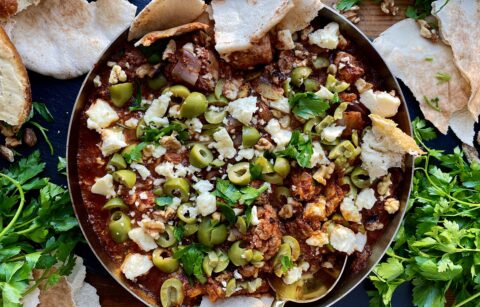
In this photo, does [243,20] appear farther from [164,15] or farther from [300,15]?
[164,15]

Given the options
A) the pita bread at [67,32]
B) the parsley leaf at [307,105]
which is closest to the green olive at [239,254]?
the parsley leaf at [307,105]

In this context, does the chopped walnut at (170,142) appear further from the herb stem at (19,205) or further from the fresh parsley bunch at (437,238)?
the fresh parsley bunch at (437,238)

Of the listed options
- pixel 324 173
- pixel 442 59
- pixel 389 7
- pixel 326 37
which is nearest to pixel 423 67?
pixel 442 59

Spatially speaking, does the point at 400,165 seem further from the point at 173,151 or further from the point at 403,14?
the point at 173,151

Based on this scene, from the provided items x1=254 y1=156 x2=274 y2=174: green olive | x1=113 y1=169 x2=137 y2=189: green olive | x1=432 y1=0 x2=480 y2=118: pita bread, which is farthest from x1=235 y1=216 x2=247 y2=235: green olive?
x1=432 y1=0 x2=480 y2=118: pita bread

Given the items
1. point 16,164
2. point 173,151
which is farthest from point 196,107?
point 16,164

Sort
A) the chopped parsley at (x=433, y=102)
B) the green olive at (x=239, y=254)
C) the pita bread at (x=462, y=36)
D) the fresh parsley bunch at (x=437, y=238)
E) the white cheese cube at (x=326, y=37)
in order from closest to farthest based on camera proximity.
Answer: the green olive at (x=239, y=254)
the white cheese cube at (x=326, y=37)
the fresh parsley bunch at (x=437, y=238)
the pita bread at (x=462, y=36)
the chopped parsley at (x=433, y=102)

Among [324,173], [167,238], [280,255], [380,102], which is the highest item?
[380,102]

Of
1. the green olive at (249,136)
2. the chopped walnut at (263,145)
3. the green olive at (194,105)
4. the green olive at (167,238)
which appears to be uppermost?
the green olive at (194,105)
